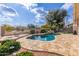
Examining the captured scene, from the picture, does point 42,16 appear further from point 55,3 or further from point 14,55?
point 14,55

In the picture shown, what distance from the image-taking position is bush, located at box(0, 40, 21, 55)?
1.20 m

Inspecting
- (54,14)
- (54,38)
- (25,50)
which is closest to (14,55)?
(25,50)

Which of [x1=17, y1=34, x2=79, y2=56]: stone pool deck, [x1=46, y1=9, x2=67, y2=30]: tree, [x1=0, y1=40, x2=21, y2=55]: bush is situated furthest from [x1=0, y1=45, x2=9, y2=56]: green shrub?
[x1=46, y1=9, x2=67, y2=30]: tree

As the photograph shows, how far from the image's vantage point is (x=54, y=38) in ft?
3.96

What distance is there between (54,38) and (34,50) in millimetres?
172

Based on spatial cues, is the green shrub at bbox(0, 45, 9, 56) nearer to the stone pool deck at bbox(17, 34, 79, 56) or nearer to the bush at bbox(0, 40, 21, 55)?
the bush at bbox(0, 40, 21, 55)

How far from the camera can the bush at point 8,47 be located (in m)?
1.20

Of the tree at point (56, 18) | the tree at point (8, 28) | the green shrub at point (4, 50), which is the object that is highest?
the tree at point (56, 18)

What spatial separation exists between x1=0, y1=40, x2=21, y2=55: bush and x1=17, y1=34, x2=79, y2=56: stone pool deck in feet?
0.14

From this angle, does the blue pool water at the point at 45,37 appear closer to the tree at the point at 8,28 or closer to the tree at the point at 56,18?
the tree at the point at 56,18

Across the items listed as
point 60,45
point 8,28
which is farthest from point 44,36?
point 8,28

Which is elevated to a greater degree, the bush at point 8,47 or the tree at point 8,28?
the tree at point 8,28

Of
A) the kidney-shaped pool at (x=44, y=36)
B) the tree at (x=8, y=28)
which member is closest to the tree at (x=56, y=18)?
the kidney-shaped pool at (x=44, y=36)

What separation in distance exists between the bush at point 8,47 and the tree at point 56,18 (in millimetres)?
291
